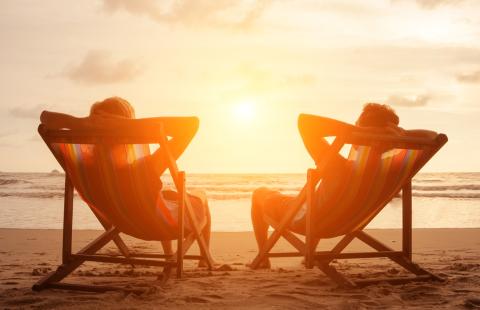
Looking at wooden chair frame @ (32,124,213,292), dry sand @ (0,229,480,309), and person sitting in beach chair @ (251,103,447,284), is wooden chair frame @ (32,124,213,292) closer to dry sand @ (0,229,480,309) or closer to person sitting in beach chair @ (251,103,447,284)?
dry sand @ (0,229,480,309)

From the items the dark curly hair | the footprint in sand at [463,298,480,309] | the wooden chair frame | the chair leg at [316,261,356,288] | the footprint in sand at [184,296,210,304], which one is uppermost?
the dark curly hair

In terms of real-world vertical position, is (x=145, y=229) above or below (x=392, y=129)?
below

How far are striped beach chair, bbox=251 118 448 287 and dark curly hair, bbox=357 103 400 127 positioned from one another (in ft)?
0.79

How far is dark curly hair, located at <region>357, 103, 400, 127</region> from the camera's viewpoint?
→ 4.03m

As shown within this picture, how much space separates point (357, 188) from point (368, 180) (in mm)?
98

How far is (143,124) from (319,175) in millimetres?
1246

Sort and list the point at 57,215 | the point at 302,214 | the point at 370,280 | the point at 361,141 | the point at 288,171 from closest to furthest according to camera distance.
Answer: the point at 361,141
the point at 370,280
the point at 302,214
the point at 57,215
the point at 288,171

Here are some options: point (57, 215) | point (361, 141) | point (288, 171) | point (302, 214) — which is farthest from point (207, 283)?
point (288, 171)

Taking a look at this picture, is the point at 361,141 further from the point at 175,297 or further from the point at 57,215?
the point at 57,215

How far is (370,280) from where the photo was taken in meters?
3.88

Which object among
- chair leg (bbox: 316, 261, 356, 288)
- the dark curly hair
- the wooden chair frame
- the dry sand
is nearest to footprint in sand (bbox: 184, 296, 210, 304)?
the dry sand

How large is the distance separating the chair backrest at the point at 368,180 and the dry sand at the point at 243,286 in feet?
1.60

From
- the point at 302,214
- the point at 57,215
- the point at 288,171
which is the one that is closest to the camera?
the point at 302,214

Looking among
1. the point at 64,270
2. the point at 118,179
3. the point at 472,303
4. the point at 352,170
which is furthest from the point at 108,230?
the point at 472,303
